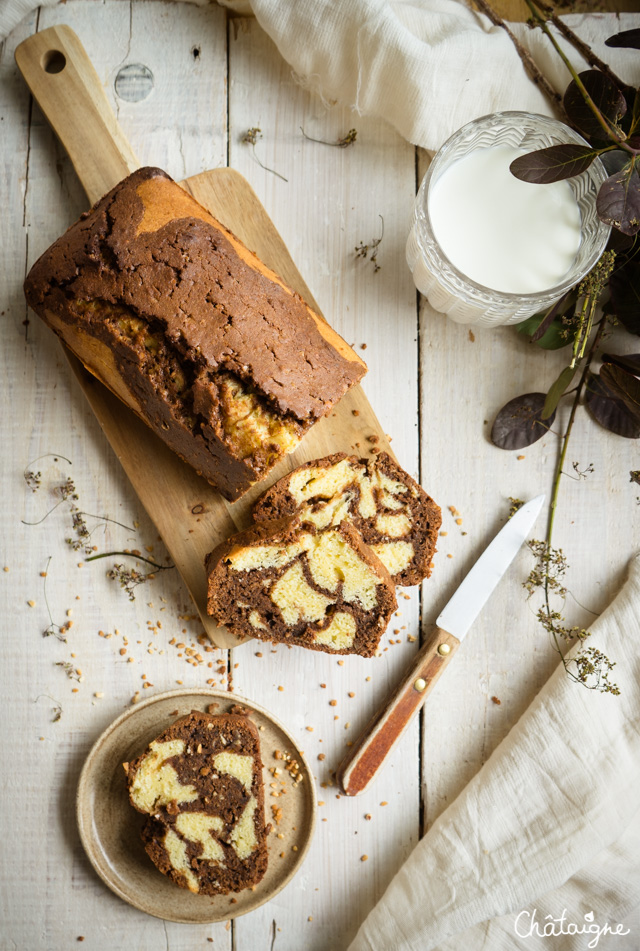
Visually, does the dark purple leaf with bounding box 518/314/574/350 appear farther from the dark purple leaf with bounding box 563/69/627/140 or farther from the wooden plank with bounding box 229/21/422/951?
the dark purple leaf with bounding box 563/69/627/140

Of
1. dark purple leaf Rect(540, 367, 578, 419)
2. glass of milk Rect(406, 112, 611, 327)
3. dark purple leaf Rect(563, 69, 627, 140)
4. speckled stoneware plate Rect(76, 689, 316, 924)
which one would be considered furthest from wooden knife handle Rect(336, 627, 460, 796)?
dark purple leaf Rect(563, 69, 627, 140)

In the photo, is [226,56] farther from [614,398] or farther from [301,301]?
[614,398]

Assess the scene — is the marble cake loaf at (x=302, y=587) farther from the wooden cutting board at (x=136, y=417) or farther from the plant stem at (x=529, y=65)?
the plant stem at (x=529, y=65)

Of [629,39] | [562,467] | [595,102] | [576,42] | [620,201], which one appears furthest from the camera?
[562,467]

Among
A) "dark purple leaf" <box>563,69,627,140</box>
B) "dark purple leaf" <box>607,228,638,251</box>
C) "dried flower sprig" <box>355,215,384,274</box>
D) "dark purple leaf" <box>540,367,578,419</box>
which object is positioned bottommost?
"dark purple leaf" <box>540,367,578,419</box>

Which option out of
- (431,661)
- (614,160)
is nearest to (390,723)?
(431,661)

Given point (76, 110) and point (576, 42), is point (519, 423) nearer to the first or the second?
point (576, 42)

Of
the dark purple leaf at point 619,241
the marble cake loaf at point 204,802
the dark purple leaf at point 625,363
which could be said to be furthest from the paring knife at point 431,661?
the dark purple leaf at point 619,241

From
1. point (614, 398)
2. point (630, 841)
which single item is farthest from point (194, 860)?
point (614, 398)
